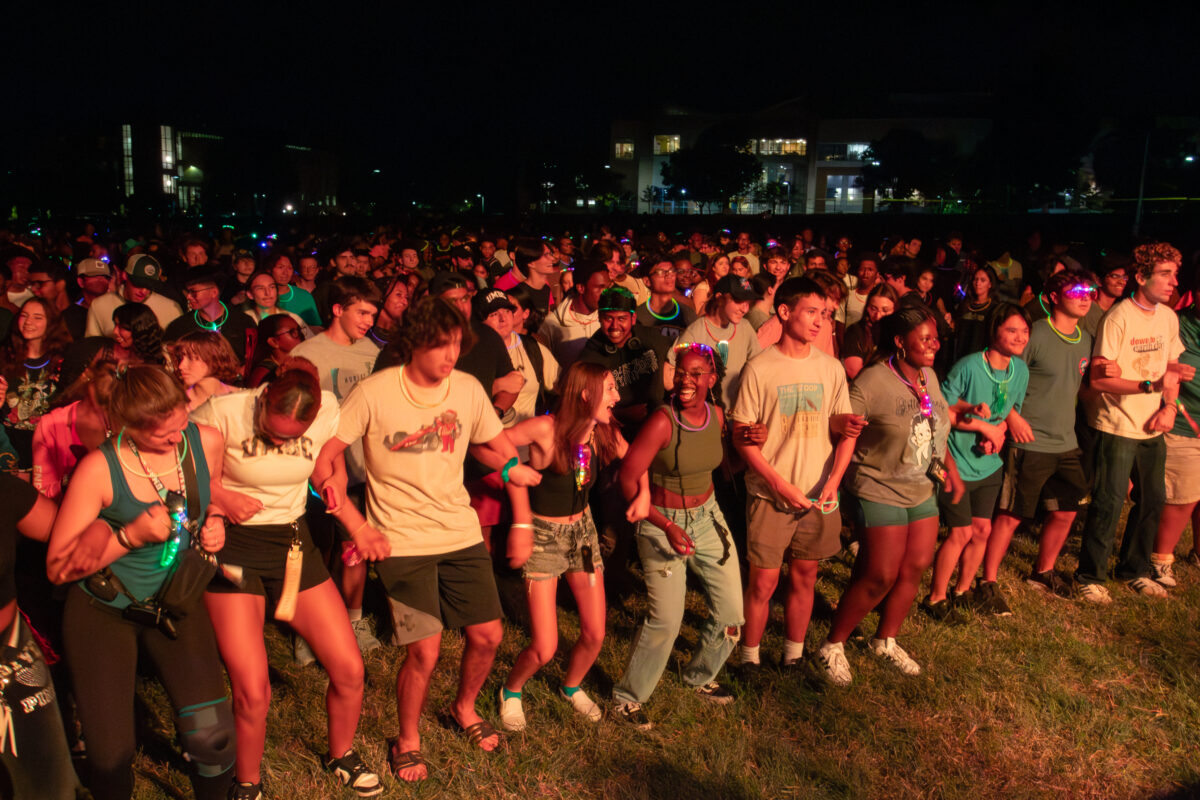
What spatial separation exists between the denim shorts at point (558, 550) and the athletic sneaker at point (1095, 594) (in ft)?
11.6

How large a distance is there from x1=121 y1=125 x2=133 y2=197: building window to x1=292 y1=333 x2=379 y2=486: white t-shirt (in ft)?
381

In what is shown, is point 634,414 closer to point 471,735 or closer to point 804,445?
point 804,445

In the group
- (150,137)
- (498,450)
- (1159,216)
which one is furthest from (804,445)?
(150,137)

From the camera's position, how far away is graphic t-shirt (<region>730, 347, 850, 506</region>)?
4.63 m

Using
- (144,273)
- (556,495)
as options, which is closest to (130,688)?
(556,495)

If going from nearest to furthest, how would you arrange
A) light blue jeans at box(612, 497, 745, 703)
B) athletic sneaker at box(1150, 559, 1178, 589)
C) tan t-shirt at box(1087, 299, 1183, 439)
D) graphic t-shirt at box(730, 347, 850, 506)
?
light blue jeans at box(612, 497, 745, 703), graphic t-shirt at box(730, 347, 850, 506), tan t-shirt at box(1087, 299, 1183, 439), athletic sneaker at box(1150, 559, 1178, 589)

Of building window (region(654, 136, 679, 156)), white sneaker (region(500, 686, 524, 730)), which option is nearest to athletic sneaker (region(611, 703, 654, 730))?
white sneaker (region(500, 686, 524, 730))

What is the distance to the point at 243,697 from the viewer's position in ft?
11.7

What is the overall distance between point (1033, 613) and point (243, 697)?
4.54 metres

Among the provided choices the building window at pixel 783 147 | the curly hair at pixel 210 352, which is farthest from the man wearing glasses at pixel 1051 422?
the building window at pixel 783 147

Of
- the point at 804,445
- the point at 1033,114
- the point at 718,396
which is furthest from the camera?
the point at 1033,114

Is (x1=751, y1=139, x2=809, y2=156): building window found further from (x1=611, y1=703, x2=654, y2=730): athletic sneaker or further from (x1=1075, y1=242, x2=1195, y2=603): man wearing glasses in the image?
(x1=611, y1=703, x2=654, y2=730): athletic sneaker

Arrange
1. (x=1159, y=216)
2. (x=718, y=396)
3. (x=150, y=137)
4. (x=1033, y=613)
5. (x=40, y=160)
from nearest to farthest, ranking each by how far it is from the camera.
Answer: (x=1033, y=613), (x=718, y=396), (x=1159, y=216), (x=40, y=160), (x=150, y=137)

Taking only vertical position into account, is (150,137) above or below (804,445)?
above
